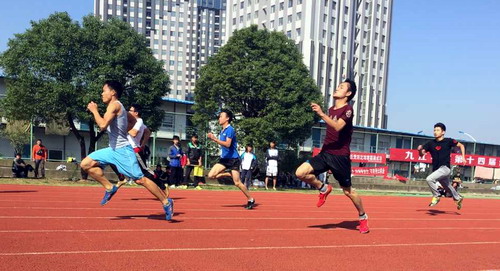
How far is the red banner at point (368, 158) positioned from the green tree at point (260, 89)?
5143 mm

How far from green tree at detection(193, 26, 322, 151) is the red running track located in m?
12.4

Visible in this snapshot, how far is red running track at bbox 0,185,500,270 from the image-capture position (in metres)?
4.19

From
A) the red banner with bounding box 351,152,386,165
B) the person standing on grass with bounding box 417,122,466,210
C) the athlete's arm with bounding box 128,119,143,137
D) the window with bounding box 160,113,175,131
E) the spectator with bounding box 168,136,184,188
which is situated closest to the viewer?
the athlete's arm with bounding box 128,119,143,137

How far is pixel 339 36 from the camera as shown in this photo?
2972 inches

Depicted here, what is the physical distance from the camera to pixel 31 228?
5.50m

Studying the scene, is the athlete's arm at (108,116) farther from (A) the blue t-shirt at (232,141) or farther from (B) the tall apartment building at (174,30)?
(B) the tall apartment building at (174,30)

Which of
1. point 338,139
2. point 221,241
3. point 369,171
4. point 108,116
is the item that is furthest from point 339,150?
point 369,171

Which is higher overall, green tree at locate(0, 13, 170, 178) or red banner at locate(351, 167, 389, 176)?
green tree at locate(0, 13, 170, 178)

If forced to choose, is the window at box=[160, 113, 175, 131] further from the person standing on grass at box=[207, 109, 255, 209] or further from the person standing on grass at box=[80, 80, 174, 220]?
the person standing on grass at box=[80, 80, 174, 220]

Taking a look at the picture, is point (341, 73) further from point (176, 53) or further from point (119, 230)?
point (119, 230)

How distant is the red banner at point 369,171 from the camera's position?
24797mm

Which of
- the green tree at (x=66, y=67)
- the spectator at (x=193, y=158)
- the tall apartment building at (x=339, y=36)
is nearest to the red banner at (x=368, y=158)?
the spectator at (x=193, y=158)

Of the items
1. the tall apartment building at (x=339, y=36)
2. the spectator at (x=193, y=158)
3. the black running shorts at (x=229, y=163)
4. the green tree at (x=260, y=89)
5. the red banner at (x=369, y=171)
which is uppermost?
the tall apartment building at (x=339, y=36)

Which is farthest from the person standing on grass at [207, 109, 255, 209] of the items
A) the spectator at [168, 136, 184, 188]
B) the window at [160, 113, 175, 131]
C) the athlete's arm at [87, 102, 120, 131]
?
the window at [160, 113, 175, 131]
